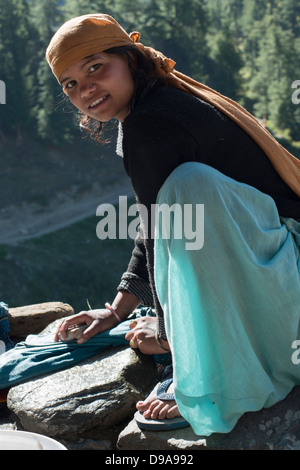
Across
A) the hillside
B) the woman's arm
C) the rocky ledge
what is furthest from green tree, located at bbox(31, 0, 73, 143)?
the rocky ledge

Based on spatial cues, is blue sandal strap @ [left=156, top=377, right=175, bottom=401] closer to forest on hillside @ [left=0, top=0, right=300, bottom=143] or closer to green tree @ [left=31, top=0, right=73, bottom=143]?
A: green tree @ [left=31, top=0, right=73, bottom=143]

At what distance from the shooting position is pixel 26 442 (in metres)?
1.76

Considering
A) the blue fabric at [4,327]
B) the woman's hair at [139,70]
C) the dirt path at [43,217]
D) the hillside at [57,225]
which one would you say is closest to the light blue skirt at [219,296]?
the woman's hair at [139,70]

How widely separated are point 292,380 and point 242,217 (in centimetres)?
64

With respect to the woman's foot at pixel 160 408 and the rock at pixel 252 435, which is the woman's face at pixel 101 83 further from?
the rock at pixel 252 435

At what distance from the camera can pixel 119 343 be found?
2807 millimetres

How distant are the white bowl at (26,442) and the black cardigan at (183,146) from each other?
0.79 meters

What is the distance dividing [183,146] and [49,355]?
4.11 feet

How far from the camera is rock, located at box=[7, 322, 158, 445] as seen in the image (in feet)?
8.02

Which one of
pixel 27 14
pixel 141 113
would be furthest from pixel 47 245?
pixel 141 113

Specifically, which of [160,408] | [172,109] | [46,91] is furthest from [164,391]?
[46,91]

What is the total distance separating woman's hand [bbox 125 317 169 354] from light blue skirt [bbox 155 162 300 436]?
487 millimetres

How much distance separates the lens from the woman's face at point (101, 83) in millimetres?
2248

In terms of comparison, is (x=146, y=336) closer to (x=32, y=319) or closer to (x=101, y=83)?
(x=101, y=83)
